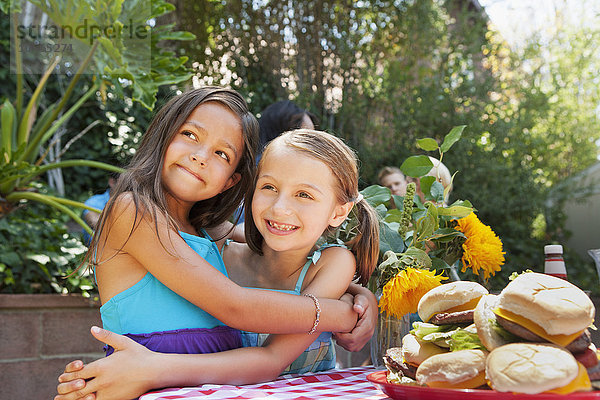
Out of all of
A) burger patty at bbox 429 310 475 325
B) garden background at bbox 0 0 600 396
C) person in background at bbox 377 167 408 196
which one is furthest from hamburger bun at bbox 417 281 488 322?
garden background at bbox 0 0 600 396

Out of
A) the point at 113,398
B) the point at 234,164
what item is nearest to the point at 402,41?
the point at 234,164

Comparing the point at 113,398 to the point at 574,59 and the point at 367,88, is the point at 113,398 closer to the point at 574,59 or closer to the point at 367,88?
the point at 367,88

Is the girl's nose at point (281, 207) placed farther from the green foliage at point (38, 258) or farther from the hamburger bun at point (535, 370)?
the green foliage at point (38, 258)

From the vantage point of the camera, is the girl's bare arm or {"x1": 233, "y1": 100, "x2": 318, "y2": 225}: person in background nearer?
the girl's bare arm

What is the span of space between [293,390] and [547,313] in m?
0.50

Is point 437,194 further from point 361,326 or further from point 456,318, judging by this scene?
point 456,318

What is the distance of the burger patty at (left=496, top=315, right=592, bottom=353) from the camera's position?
64 cm

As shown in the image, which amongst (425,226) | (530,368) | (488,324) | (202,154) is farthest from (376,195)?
(530,368)

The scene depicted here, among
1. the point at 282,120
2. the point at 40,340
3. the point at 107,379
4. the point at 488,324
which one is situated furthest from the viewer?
the point at 40,340

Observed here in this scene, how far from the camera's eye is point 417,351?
767 mm

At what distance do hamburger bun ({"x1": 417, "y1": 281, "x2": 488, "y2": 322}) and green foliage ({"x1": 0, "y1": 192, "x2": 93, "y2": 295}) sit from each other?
107 inches

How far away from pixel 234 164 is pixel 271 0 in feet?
14.8

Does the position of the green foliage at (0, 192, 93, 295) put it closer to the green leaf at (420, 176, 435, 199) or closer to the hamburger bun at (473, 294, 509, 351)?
the green leaf at (420, 176, 435, 199)

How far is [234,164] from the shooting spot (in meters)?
1.39
